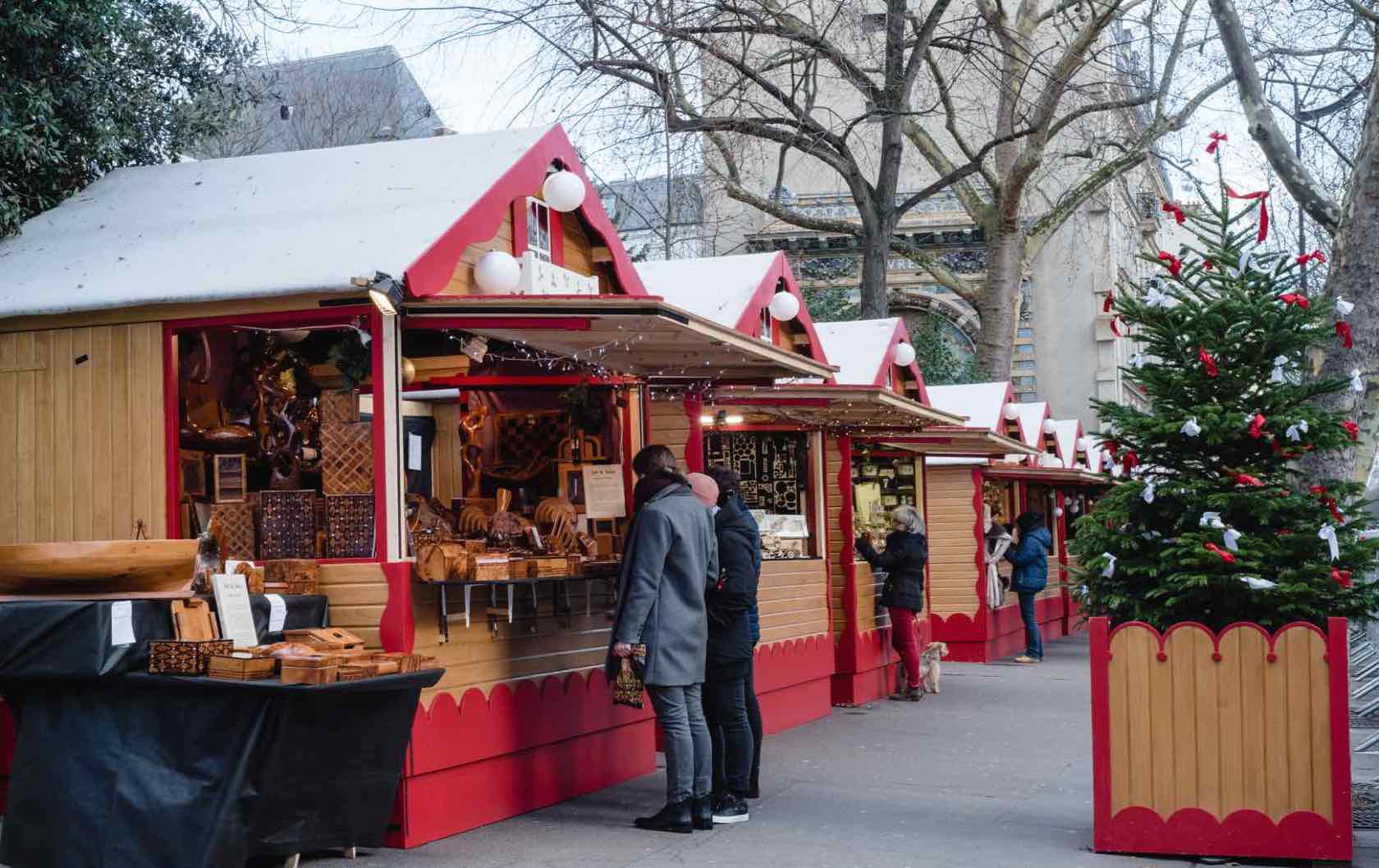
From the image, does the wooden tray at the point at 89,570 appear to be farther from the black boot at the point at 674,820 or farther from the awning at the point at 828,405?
the awning at the point at 828,405

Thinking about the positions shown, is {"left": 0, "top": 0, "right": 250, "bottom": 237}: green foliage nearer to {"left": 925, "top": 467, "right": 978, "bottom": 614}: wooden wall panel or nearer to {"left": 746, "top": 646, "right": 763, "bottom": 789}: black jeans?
{"left": 746, "top": 646, "right": 763, "bottom": 789}: black jeans

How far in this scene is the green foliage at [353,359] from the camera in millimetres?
8398

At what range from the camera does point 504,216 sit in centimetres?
916

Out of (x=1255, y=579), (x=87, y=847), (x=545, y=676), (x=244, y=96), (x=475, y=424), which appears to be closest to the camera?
(x=87, y=847)

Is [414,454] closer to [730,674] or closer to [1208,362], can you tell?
[730,674]

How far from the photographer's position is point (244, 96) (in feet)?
45.5

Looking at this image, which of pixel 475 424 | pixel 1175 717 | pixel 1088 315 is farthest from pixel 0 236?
pixel 1088 315

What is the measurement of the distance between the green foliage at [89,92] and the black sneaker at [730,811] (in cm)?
546

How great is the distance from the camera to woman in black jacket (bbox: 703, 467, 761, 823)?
8.86 meters

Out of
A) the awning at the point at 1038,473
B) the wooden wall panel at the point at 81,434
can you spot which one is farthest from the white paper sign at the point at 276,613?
the awning at the point at 1038,473

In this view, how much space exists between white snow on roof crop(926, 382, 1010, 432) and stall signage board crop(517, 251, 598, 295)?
455 inches

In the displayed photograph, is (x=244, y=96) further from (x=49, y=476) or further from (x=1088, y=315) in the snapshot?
(x=1088, y=315)

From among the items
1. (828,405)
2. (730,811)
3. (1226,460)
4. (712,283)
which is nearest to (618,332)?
(730,811)

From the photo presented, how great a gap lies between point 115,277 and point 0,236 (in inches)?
69.1
